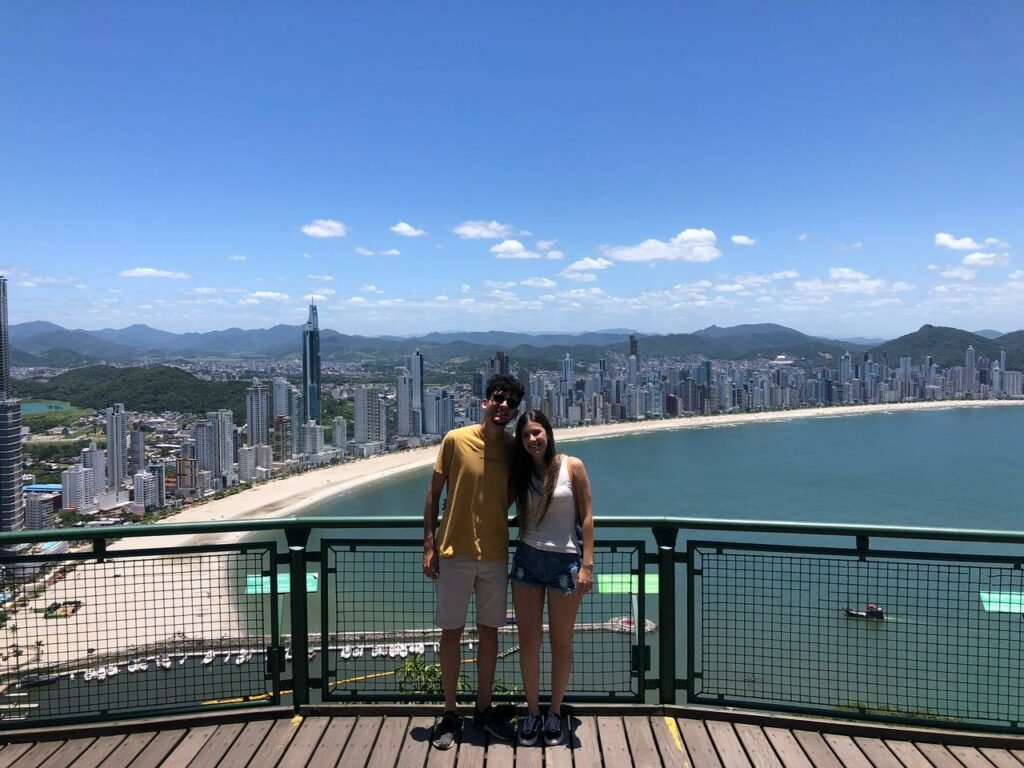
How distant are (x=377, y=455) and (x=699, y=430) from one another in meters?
35.8

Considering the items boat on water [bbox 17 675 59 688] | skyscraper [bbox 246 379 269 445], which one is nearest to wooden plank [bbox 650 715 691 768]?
boat on water [bbox 17 675 59 688]

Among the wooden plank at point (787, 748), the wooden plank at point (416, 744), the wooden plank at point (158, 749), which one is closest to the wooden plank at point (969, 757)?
the wooden plank at point (787, 748)

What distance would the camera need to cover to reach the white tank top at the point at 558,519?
2.20 m

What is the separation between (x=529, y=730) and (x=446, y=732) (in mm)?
278

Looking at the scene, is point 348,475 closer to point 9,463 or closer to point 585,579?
point 9,463

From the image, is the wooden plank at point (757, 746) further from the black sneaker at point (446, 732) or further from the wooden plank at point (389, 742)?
the wooden plank at point (389, 742)

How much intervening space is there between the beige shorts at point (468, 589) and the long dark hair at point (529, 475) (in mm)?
198

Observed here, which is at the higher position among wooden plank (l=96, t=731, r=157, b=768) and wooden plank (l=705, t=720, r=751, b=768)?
wooden plank (l=705, t=720, r=751, b=768)

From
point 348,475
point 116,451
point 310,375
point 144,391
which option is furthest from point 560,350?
point 116,451

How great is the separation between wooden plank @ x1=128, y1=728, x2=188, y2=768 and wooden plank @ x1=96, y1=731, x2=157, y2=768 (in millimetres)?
19

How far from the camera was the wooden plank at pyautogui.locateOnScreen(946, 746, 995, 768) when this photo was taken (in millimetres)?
2125

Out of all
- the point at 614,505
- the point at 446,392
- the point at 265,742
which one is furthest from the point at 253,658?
the point at 446,392

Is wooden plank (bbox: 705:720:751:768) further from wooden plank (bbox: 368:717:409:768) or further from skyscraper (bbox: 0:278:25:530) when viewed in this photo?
skyscraper (bbox: 0:278:25:530)

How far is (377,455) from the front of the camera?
62.9 m
